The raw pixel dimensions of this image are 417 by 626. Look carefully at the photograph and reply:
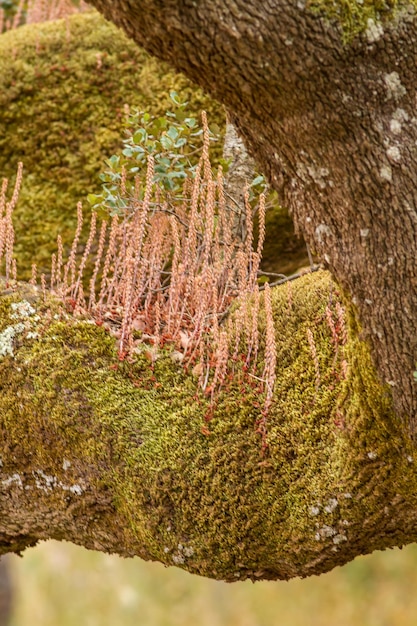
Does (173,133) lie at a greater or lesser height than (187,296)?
greater

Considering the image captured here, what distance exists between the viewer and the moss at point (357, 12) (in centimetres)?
198

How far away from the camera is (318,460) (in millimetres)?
2734

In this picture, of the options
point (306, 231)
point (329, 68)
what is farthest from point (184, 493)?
point (329, 68)

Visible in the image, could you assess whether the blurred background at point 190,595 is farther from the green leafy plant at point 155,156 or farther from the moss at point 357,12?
the moss at point 357,12

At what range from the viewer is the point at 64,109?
5.62m

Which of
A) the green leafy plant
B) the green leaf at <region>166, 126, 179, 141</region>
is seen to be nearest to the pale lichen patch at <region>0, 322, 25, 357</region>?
the green leafy plant

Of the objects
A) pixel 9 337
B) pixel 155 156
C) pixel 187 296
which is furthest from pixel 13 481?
pixel 155 156

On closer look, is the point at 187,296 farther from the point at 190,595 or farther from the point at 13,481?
the point at 190,595

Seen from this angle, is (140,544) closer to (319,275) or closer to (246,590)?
(319,275)

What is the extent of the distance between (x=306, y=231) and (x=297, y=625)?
12270mm

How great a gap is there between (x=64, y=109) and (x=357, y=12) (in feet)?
12.9

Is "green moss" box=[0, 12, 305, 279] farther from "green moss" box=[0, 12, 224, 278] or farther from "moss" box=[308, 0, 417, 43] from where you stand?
"moss" box=[308, 0, 417, 43]

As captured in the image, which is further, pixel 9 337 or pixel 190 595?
pixel 190 595

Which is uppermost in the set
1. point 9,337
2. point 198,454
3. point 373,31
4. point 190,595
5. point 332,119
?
point 373,31
